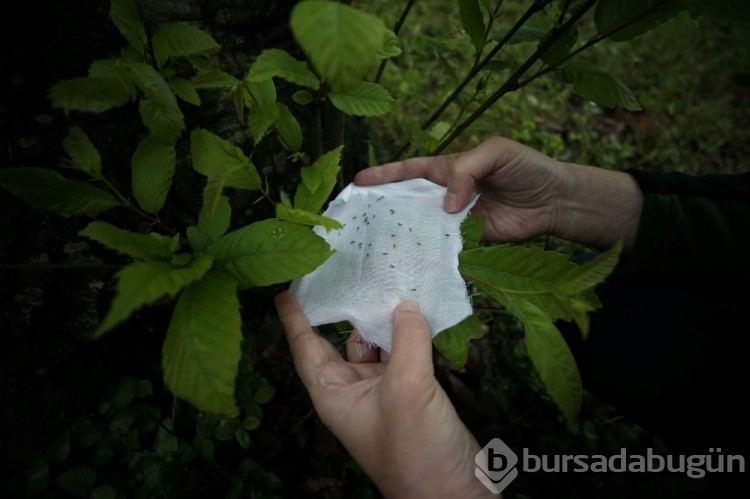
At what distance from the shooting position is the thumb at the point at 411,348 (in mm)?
817

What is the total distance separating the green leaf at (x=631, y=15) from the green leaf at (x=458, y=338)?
0.65 meters

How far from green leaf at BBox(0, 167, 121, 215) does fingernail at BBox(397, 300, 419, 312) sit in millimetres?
571

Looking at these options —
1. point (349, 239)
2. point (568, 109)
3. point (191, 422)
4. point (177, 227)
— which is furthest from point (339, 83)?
point (568, 109)

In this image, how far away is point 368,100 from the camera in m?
0.86

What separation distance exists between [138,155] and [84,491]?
91 centimetres

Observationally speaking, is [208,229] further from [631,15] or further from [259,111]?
[631,15]

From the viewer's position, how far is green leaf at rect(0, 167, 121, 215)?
67cm

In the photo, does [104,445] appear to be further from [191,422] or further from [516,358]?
[516,358]

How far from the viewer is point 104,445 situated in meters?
1.22

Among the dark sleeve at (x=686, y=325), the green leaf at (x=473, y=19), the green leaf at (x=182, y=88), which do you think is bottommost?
the dark sleeve at (x=686, y=325)

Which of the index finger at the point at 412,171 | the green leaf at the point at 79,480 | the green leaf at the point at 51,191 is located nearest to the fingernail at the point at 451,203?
the index finger at the point at 412,171

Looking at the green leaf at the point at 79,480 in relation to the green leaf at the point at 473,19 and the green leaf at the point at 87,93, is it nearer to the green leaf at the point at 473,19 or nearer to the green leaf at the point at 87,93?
the green leaf at the point at 87,93

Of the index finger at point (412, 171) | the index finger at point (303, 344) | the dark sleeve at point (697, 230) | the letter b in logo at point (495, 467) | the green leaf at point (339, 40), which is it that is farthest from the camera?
the dark sleeve at point (697, 230)

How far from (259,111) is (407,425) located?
0.61m
